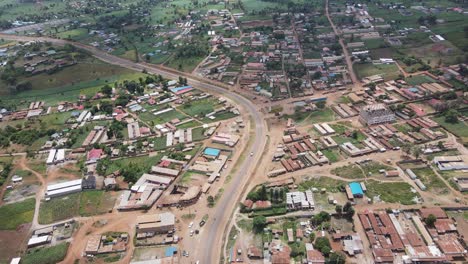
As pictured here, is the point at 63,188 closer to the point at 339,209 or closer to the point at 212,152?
the point at 212,152

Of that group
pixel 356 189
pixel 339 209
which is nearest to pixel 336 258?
pixel 339 209

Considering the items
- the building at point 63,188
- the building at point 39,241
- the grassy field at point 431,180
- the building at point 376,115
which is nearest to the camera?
the building at point 39,241

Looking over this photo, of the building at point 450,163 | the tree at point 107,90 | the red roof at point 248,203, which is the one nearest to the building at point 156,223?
the red roof at point 248,203

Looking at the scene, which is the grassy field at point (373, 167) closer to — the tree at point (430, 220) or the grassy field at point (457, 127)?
the tree at point (430, 220)

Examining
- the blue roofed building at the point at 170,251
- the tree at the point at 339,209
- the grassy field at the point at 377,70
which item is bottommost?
the blue roofed building at the point at 170,251

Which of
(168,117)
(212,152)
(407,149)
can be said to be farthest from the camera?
(168,117)

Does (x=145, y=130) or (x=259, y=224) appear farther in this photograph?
(x=145, y=130)

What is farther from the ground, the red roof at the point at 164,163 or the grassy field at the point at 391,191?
the red roof at the point at 164,163
